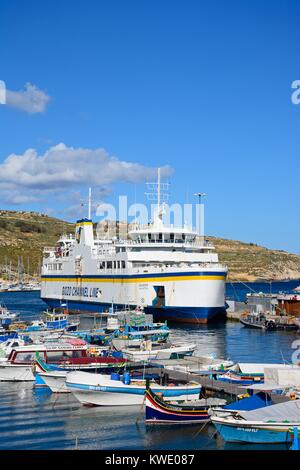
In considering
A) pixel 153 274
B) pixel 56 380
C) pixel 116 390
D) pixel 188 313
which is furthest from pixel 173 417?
pixel 153 274

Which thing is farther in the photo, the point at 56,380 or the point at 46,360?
the point at 46,360

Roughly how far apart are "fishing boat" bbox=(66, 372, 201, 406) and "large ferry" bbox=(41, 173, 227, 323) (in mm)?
27850

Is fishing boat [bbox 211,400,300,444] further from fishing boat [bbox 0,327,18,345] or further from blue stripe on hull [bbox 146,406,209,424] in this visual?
fishing boat [bbox 0,327,18,345]

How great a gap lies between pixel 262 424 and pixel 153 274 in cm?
3683

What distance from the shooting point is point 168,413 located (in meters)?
21.5

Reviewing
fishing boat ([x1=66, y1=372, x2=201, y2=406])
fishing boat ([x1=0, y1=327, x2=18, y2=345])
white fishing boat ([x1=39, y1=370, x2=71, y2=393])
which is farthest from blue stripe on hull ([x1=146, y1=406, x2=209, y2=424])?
fishing boat ([x1=0, y1=327, x2=18, y2=345])

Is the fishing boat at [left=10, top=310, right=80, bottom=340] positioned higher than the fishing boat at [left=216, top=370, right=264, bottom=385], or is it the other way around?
the fishing boat at [left=10, top=310, right=80, bottom=340]

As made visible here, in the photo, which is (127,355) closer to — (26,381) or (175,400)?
(26,381)

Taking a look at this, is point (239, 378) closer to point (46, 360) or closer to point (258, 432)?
point (258, 432)

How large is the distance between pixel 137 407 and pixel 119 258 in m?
35.3

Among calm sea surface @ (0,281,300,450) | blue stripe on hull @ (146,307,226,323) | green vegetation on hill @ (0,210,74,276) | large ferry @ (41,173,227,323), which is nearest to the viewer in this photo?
calm sea surface @ (0,281,300,450)

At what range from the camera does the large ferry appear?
52812 mm

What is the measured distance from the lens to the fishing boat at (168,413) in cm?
2152
